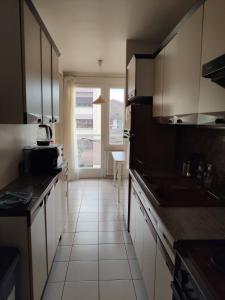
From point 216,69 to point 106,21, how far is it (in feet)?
6.71

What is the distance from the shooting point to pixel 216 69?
0.94m

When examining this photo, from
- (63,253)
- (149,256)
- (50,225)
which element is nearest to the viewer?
(149,256)

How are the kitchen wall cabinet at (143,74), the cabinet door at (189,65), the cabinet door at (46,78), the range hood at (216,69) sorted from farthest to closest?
the kitchen wall cabinet at (143,74) < the cabinet door at (46,78) < the cabinet door at (189,65) < the range hood at (216,69)

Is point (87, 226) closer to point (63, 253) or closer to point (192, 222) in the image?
point (63, 253)

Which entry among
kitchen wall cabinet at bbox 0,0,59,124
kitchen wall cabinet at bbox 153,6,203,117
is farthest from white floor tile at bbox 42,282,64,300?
kitchen wall cabinet at bbox 153,6,203,117

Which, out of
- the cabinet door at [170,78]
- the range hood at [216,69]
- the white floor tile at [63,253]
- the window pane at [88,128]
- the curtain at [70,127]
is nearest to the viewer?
the range hood at [216,69]

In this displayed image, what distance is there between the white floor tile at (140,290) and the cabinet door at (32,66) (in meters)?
1.71

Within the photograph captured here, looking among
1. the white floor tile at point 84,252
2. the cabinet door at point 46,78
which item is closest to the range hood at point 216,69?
the cabinet door at point 46,78

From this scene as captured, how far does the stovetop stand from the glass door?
328cm

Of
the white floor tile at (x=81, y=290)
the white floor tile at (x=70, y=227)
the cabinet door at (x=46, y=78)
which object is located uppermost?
the cabinet door at (x=46, y=78)

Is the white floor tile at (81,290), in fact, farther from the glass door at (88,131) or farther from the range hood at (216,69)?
the glass door at (88,131)

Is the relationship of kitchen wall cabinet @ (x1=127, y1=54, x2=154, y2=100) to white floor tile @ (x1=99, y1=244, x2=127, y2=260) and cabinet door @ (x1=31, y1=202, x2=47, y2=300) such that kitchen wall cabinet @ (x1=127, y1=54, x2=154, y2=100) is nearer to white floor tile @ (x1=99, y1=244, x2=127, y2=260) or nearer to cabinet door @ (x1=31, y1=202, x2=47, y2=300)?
cabinet door @ (x1=31, y1=202, x2=47, y2=300)

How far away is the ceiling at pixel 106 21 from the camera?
2217 millimetres

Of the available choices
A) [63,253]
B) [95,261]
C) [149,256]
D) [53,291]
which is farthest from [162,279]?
[63,253]
